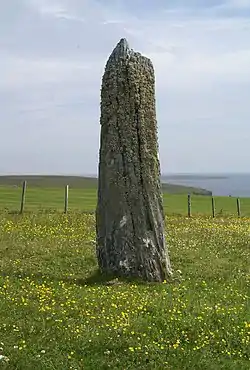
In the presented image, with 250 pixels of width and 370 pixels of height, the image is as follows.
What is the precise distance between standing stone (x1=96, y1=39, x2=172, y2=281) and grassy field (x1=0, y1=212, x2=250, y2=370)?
60cm

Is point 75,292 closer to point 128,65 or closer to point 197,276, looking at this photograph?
point 197,276

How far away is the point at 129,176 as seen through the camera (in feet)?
45.5

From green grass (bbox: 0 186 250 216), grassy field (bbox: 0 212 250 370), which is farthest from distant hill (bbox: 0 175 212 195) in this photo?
grassy field (bbox: 0 212 250 370)

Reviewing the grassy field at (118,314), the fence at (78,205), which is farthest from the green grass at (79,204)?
the grassy field at (118,314)

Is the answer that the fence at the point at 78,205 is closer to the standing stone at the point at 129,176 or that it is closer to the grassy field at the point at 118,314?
the grassy field at the point at 118,314

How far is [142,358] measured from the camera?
8172mm

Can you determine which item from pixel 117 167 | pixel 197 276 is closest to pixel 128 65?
pixel 117 167

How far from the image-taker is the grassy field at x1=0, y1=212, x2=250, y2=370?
8.20m

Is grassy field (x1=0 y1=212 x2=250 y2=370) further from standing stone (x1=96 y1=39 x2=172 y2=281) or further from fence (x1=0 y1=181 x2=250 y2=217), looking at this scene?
fence (x1=0 y1=181 x2=250 y2=217)

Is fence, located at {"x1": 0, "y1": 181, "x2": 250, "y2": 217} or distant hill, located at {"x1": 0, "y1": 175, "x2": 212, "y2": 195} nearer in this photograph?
fence, located at {"x1": 0, "y1": 181, "x2": 250, "y2": 217}

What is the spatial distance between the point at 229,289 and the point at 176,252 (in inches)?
194

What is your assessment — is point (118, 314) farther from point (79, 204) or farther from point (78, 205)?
point (79, 204)

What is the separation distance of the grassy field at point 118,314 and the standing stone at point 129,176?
597 mm

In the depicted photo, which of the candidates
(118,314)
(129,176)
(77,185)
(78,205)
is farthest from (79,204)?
(77,185)
